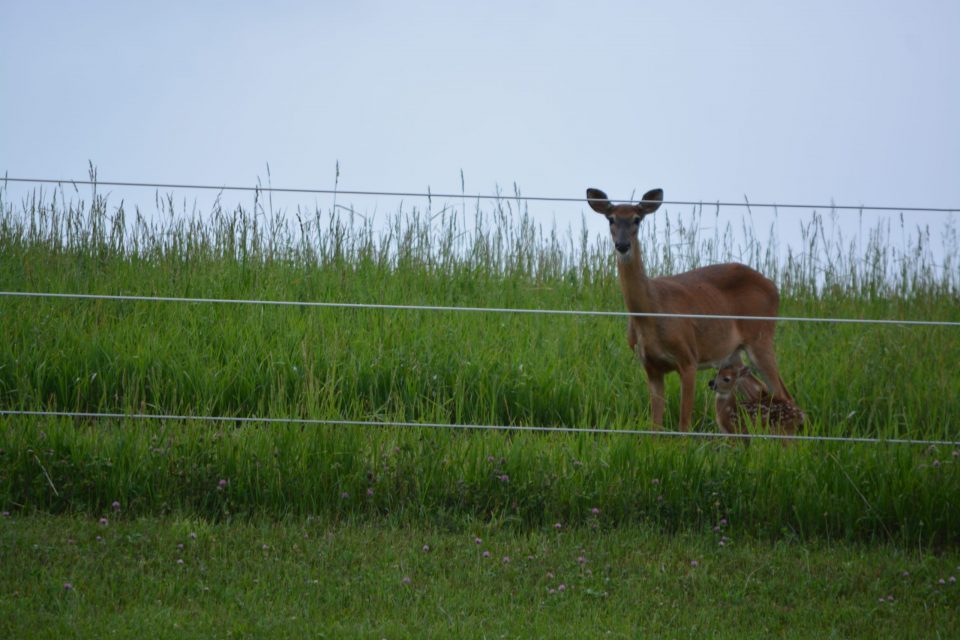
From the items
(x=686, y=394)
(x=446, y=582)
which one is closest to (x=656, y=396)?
(x=686, y=394)

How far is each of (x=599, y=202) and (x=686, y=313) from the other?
3.17 ft

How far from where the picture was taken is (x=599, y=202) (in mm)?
6488

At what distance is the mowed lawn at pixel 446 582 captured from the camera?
3.93 metres

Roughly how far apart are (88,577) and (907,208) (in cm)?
411

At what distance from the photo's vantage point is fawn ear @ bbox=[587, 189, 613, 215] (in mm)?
6398

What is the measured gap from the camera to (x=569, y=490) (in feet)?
17.2

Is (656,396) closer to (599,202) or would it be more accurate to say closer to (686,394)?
(686,394)

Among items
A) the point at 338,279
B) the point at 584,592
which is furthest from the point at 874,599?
the point at 338,279

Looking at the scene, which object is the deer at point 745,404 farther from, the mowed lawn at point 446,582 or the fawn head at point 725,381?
the mowed lawn at point 446,582

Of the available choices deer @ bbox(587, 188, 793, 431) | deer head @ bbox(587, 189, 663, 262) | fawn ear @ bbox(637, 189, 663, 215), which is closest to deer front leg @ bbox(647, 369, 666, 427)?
deer @ bbox(587, 188, 793, 431)

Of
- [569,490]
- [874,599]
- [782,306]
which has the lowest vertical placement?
[874,599]

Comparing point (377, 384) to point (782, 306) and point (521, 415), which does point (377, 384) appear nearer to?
point (521, 415)

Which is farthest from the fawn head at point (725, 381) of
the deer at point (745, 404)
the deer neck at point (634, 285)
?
the deer neck at point (634, 285)

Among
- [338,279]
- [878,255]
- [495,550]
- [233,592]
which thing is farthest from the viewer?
[338,279]
